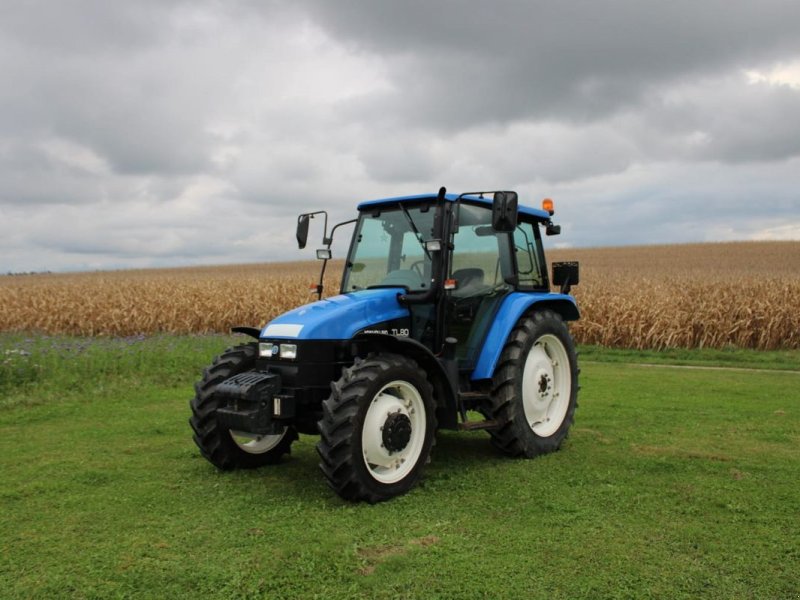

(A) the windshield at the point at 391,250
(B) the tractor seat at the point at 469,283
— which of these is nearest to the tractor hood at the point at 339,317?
(A) the windshield at the point at 391,250

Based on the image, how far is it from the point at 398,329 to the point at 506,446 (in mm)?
1348

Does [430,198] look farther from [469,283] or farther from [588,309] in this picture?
[588,309]

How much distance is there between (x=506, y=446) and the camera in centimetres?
577

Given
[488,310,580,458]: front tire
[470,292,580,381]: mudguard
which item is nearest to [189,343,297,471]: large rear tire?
[470,292,580,381]: mudguard

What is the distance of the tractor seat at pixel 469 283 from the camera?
570cm

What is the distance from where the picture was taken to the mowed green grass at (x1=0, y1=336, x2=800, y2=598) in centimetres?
354

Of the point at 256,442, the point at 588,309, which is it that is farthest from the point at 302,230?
the point at 588,309

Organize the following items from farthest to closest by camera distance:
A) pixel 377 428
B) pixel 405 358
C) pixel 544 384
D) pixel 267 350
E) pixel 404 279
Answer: pixel 544 384
pixel 404 279
pixel 267 350
pixel 405 358
pixel 377 428

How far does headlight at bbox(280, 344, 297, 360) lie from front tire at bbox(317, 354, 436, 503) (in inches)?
19.9

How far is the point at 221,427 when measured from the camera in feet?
17.4

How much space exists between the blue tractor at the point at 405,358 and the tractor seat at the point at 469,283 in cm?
1

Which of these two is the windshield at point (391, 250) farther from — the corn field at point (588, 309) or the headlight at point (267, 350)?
the corn field at point (588, 309)

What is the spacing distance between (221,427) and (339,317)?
126cm

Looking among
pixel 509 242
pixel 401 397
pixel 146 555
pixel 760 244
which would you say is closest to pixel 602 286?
pixel 509 242
